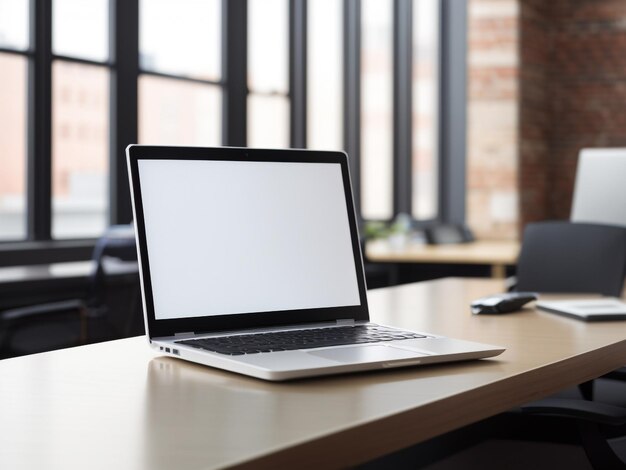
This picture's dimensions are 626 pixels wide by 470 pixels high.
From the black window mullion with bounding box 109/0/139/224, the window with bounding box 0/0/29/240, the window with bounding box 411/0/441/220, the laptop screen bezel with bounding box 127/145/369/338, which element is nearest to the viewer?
the laptop screen bezel with bounding box 127/145/369/338

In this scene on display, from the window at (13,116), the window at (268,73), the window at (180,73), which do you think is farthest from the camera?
the window at (268,73)

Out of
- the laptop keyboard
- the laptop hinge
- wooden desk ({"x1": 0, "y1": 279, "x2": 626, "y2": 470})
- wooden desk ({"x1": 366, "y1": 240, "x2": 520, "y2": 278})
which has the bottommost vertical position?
wooden desk ({"x1": 366, "y1": 240, "x2": 520, "y2": 278})

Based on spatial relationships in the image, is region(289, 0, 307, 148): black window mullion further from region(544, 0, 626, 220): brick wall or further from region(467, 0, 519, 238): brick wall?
region(544, 0, 626, 220): brick wall

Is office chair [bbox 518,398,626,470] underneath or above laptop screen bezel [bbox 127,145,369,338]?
underneath

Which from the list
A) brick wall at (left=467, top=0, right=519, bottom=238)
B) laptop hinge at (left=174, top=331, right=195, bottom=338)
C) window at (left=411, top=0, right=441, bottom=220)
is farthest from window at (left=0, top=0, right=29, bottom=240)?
brick wall at (left=467, top=0, right=519, bottom=238)

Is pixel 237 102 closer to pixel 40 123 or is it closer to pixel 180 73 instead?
pixel 180 73

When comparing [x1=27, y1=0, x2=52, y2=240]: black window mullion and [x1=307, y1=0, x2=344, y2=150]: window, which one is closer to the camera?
[x1=27, y1=0, x2=52, y2=240]: black window mullion

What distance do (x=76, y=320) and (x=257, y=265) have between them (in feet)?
8.11

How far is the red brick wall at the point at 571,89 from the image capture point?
8617 mm

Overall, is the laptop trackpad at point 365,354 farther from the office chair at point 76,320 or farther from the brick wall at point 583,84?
the brick wall at point 583,84

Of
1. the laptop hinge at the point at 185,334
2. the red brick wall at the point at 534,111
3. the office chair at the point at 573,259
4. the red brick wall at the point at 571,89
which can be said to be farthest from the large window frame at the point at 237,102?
the laptop hinge at the point at 185,334

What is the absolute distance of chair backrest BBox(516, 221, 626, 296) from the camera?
111 inches

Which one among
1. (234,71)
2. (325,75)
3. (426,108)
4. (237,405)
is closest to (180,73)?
(234,71)

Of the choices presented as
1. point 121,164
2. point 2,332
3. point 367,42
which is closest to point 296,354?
point 2,332
